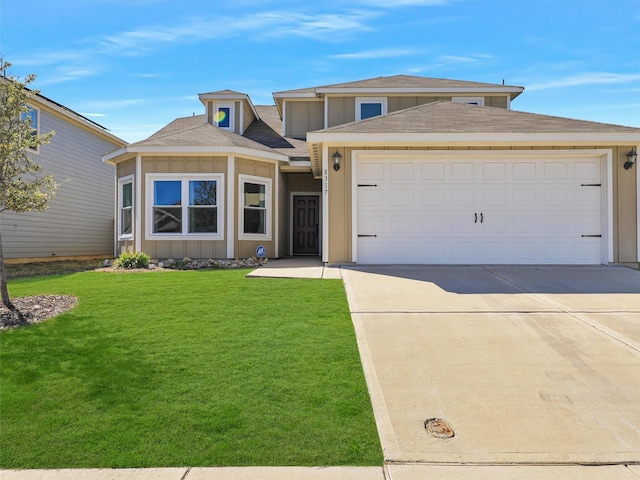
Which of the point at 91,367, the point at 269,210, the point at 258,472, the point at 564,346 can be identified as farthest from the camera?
the point at 269,210

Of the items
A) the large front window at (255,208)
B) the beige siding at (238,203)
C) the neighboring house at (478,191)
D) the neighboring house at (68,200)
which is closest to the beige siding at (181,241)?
the beige siding at (238,203)

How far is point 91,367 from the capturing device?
144 inches

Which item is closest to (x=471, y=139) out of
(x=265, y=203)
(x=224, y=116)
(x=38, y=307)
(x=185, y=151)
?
(x=265, y=203)

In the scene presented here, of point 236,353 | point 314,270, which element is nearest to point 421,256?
point 314,270

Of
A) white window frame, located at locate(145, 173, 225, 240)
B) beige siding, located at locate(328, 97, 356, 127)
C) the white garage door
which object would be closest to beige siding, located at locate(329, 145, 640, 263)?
the white garage door

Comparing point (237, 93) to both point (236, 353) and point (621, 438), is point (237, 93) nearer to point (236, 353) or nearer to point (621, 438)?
point (236, 353)

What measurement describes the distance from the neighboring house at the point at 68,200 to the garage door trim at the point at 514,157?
874 centimetres

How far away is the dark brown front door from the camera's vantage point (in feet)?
45.3

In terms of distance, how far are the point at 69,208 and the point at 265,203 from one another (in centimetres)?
854

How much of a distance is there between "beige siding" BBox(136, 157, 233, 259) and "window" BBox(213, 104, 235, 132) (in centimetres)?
458

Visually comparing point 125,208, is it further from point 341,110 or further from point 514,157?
point 514,157

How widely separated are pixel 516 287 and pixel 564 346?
2558 mm

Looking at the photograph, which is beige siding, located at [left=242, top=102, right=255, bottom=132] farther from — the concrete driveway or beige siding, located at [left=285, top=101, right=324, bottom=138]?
the concrete driveway

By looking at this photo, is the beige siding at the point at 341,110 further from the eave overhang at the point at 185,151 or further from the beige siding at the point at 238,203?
the eave overhang at the point at 185,151
